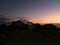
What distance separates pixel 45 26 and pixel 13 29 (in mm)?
3267

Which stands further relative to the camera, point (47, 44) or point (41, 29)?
point (41, 29)

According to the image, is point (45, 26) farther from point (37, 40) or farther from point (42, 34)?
point (37, 40)

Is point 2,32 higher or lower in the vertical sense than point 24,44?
higher

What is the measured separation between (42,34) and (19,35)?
2.07 m

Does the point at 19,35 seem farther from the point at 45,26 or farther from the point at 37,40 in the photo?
the point at 45,26

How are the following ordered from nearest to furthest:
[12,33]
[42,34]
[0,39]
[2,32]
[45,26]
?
[0,39], [2,32], [12,33], [42,34], [45,26]

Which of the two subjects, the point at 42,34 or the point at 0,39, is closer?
the point at 0,39

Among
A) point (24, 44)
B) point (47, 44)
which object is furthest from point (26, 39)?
point (47, 44)

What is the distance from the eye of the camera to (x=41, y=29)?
16016 mm

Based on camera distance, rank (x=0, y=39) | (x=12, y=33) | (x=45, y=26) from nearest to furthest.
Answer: (x=0, y=39) < (x=12, y=33) < (x=45, y=26)

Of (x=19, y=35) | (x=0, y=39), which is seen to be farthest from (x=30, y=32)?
(x=0, y=39)

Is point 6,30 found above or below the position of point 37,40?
above

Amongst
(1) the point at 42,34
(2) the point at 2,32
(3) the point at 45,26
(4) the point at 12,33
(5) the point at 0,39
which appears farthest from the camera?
(3) the point at 45,26

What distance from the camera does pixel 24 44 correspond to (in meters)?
12.9
